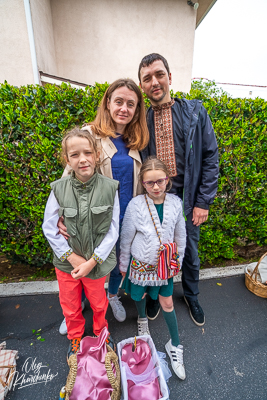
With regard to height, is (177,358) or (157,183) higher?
(157,183)

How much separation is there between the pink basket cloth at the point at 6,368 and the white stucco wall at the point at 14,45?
591 centimetres

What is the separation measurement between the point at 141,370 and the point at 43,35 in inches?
309

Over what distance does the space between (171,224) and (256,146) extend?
2118 mm

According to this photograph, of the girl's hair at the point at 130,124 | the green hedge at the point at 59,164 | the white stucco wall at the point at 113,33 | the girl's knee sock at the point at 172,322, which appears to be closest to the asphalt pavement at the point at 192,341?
the girl's knee sock at the point at 172,322

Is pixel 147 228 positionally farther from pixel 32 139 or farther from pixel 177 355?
pixel 32 139

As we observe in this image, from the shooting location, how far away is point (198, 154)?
5.98ft

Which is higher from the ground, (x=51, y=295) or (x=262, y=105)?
(x=262, y=105)

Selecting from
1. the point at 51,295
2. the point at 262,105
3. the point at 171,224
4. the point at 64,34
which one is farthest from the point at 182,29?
the point at 51,295

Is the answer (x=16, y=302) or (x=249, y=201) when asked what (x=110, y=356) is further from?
(x=249, y=201)

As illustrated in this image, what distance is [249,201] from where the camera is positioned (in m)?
2.95

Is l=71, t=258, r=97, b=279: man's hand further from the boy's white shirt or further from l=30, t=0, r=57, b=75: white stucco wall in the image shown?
l=30, t=0, r=57, b=75: white stucco wall

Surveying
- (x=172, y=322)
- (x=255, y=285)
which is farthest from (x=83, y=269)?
(x=255, y=285)

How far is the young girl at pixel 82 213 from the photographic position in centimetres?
145

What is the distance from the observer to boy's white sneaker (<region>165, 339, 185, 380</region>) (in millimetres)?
1644
